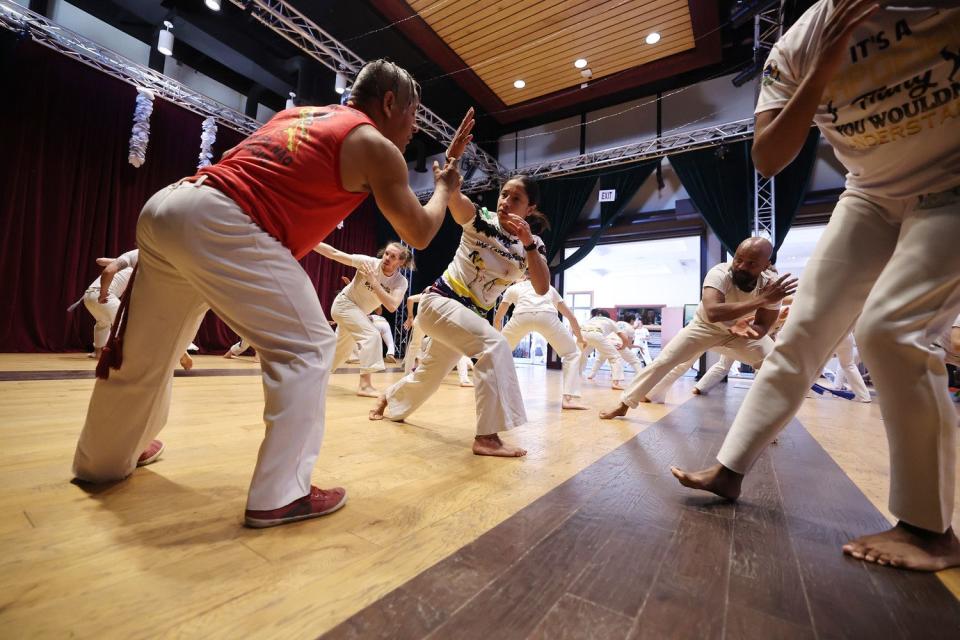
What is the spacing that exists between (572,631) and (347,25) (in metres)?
7.21

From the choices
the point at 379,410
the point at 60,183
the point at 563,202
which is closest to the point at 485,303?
the point at 379,410

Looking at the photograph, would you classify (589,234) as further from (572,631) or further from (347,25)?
(572,631)

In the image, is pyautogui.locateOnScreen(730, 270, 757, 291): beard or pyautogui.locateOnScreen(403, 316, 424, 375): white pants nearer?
pyautogui.locateOnScreen(730, 270, 757, 291): beard

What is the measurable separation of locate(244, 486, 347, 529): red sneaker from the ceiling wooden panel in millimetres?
5984

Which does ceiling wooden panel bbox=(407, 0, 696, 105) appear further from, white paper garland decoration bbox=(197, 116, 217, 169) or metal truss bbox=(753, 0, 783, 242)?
white paper garland decoration bbox=(197, 116, 217, 169)

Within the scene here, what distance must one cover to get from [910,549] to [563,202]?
26.7 feet

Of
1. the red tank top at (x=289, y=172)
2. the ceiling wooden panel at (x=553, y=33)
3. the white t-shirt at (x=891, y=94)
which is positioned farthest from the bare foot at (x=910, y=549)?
the ceiling wooden panel at (x=553, y=33)

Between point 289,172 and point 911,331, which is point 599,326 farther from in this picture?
point 289,172

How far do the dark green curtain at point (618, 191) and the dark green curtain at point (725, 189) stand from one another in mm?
760

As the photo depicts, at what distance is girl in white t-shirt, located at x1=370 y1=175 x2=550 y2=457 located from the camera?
77.2 inches

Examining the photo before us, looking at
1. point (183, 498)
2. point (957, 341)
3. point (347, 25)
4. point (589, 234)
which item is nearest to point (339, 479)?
point (183, 498)

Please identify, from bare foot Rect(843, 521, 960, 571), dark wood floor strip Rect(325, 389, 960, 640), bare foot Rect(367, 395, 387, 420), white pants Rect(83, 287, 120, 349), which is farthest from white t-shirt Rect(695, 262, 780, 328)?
white pants Rect(83, 287, 120, 349)

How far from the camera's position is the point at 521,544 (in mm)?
1018

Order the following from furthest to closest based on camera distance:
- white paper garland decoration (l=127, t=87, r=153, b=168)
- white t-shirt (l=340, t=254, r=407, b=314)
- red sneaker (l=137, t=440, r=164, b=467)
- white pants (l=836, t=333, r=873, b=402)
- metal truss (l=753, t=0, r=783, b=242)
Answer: white paper garland decoration (l=127, t=87, r=153, b=168) < metal truss (l=753, t=0, r=783, b=242) < white pants (l=836, t=333, r=873, b=402) < white t-shirt (l=340, t=254, r=407, b=314) < red sneaker (l=137, t=440, r=164, b=467)
